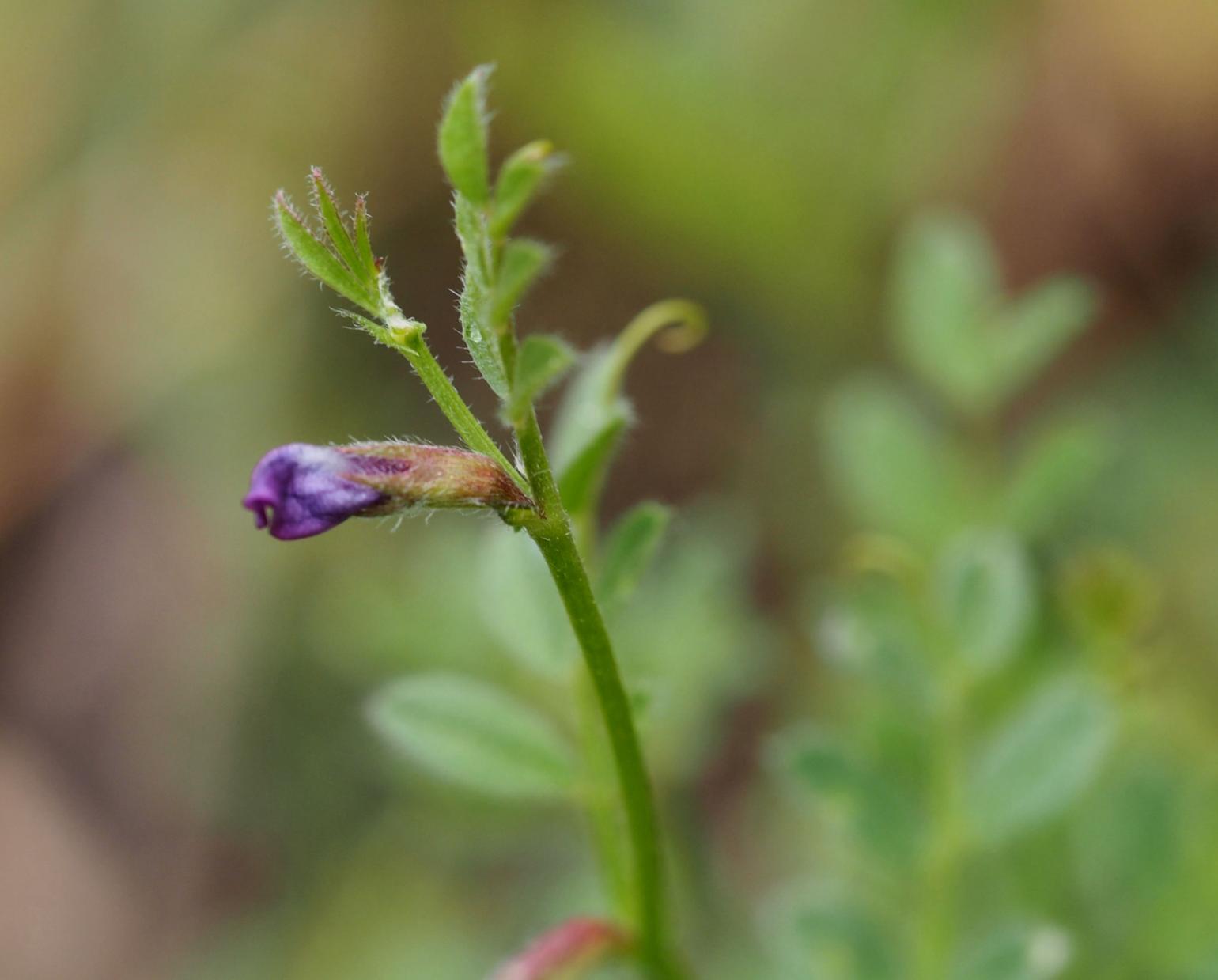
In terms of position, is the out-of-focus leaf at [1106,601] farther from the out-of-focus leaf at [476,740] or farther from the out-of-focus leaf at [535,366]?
the out-of-focus leaf at [535,366]

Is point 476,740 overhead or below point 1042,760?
overhead

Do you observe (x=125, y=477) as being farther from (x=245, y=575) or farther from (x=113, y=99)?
(x=113, y=99)

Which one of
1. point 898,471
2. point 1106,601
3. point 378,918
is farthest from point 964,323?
point 378,918

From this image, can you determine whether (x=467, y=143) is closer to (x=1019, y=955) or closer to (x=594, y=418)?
(x=594, y=418)

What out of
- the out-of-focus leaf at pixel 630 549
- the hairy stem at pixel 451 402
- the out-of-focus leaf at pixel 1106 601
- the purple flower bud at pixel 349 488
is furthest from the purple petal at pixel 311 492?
the out-of-focus leaf at pixel 1106 601

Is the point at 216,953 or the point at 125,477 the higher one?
the point at 125,477

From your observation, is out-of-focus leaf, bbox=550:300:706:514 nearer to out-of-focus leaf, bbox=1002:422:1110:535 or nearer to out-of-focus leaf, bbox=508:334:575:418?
out-of-focus leaf, bbox=508:334:575:418

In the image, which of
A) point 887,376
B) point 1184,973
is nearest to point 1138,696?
point 1184,973
